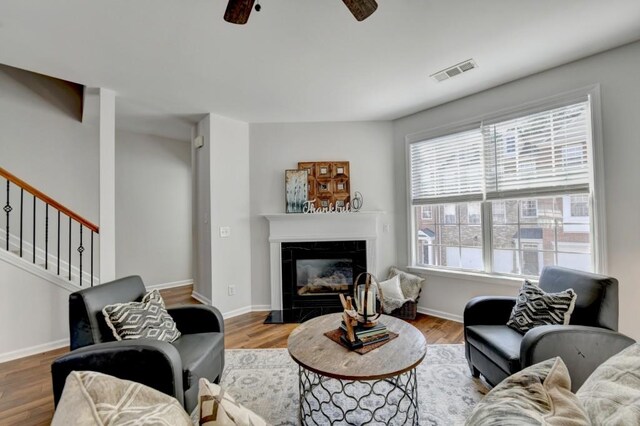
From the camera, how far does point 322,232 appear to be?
3.70 m

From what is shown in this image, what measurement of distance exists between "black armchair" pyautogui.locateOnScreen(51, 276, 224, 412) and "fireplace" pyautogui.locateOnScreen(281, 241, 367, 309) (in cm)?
171

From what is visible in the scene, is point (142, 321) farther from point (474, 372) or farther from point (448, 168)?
point (448, 168)

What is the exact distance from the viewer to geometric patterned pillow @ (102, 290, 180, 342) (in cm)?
163

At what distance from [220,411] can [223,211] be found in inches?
127

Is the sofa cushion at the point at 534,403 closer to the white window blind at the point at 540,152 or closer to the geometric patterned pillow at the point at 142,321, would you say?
the geometric patterned pillow at the point at 142,321

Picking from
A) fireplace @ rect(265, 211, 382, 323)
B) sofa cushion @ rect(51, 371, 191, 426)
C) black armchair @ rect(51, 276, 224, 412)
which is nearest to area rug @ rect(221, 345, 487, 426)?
black armchair @ rect(51, 276, 224, 412)

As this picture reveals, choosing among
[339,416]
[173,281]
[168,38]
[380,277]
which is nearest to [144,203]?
[173,281]

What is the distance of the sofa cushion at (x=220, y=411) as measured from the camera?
608 mm

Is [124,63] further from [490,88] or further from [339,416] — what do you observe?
[490,88]

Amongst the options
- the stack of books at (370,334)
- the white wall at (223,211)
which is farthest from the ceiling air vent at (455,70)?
the white wall at (223,211)

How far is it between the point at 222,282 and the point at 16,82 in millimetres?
3546

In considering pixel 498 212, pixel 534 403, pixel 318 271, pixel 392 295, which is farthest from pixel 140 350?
pixel 498 212

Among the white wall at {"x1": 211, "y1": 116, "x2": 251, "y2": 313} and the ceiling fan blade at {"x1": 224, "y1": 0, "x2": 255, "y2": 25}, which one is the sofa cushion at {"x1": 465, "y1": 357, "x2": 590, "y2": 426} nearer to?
the ceiling fan blade at {"x1": 224, "y1": 0, "x2": 255, "y2": 25}

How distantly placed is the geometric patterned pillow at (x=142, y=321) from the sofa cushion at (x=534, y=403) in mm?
1791
